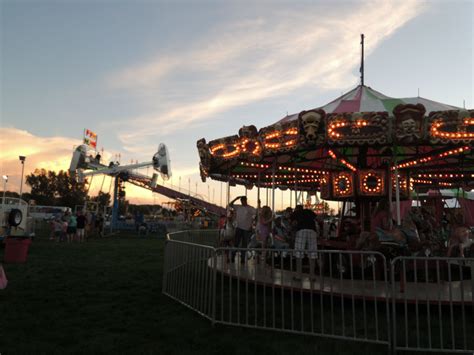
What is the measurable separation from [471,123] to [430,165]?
5.77 metres

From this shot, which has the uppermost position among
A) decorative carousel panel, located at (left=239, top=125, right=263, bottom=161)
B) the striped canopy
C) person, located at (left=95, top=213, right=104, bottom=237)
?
the striped canopy

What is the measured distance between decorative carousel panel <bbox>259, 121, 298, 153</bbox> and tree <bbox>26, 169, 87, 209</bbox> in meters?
73.1

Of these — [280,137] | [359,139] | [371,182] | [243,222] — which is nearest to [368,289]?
[359,139]

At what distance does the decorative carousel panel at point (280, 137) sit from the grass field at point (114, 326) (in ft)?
12.3

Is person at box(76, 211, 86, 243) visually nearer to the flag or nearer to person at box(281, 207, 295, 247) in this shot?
person at box(281, 207, 295, 247)

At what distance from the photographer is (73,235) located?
20688 mm

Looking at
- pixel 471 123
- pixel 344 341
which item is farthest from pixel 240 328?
pixel 471 123

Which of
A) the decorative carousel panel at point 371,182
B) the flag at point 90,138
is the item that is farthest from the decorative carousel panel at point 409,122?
the flag at point 90,138

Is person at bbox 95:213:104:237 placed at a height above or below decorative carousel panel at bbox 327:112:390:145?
below

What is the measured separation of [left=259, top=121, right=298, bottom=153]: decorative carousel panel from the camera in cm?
781

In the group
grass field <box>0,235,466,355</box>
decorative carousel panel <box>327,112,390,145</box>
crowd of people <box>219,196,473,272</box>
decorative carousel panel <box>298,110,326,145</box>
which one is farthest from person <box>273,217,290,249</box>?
decorative carousel panel <box>327,112,390,145</box>

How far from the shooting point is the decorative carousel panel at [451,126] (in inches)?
269

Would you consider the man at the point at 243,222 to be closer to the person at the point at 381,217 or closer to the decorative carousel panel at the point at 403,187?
the person at the point at 381,217

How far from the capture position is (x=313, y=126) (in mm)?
7457
